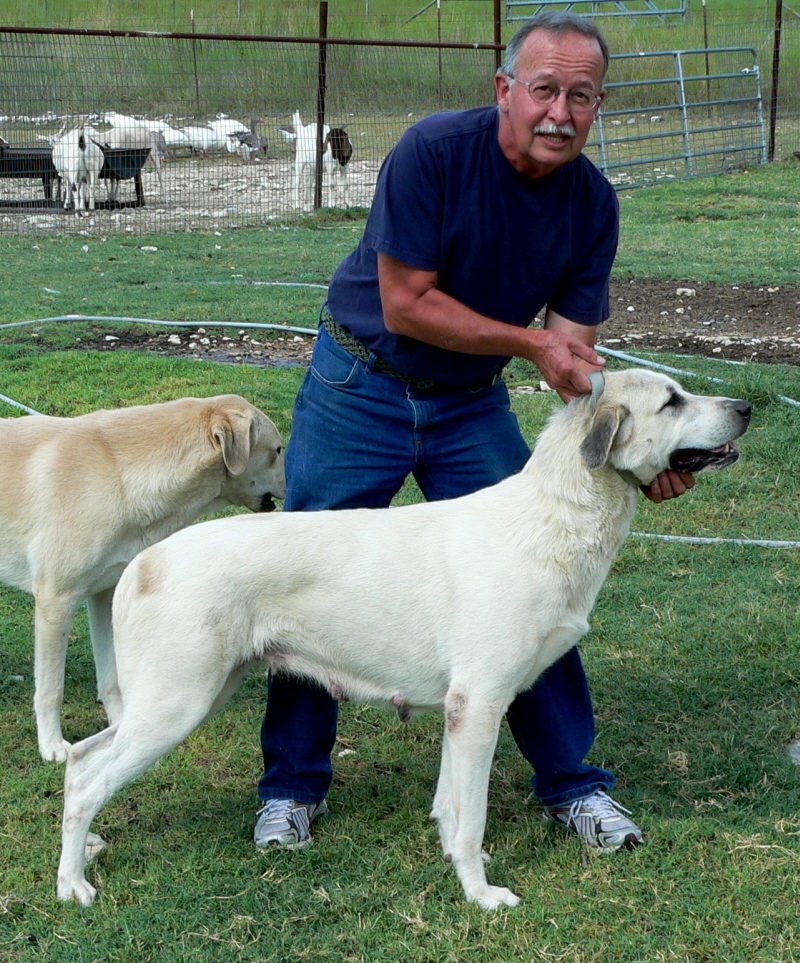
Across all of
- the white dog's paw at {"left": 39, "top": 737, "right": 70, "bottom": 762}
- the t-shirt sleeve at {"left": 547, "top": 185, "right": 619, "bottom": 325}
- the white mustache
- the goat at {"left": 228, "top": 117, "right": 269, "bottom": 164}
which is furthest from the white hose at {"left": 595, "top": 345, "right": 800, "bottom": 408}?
the goat at {"left": 228, "top": 117, "right": 269, "bottom": 164}

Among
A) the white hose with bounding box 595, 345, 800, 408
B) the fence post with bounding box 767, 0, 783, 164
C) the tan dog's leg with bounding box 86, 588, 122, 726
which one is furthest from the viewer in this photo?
the fence post with bounding box 767, 0, 783, 164

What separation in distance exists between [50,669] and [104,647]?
0.90ft

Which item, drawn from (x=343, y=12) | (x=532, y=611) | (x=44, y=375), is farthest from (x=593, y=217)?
(x=343, y=12)

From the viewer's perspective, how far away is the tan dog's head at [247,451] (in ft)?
13.8

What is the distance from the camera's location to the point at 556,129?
3143 millimetres

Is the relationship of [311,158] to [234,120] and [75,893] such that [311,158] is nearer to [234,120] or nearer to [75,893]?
[234,120]

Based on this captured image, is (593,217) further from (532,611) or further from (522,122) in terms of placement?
(532,611)

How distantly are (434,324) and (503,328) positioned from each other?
20cm

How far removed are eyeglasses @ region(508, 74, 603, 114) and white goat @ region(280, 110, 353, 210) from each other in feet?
48.1

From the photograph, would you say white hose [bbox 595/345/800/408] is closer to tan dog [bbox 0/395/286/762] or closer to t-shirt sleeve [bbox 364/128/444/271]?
tan dog [bbox 0/395/286/762]

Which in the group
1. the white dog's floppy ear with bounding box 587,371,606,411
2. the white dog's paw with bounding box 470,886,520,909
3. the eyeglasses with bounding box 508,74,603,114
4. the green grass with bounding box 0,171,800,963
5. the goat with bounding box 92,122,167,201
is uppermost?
the eyeglasses with bounding box 508,74,603,114

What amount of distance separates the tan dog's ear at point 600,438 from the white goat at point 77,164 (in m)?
15.4

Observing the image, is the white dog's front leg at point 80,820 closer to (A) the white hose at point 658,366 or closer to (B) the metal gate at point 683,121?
(A) the white hose at point 658,366

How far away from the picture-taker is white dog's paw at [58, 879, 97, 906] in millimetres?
3279
